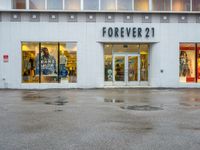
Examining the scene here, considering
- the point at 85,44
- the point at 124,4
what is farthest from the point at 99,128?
the point at 124,4

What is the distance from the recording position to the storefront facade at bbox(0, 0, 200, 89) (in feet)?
88.0

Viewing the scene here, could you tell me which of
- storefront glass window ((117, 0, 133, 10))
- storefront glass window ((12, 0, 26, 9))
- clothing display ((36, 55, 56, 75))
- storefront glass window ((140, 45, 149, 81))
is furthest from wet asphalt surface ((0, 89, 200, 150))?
storefront glass window ((117, 0, 133, 10))

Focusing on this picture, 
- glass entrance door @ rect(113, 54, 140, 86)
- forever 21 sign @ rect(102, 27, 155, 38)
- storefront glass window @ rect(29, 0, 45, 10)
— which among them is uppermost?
storefront glass window @ rect(29, 0, 45, 10)

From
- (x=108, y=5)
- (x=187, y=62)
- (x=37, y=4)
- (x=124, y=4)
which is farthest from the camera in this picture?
(x=187, y=62)

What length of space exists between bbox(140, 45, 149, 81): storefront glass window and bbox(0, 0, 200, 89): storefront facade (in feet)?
1.79

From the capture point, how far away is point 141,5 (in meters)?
27.8

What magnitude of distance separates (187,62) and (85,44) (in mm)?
8129

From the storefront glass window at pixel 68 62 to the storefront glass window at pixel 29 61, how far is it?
1.89m

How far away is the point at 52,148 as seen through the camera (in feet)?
23.1

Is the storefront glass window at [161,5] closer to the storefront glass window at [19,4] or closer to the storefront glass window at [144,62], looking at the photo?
the storefront glass window at [144,62]

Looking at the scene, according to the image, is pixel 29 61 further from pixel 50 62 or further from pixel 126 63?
pixel 126 63

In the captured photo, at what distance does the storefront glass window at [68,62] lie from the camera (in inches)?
1073

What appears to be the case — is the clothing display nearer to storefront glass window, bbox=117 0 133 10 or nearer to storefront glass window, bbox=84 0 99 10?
storefront glass window, bbox=84 0 99 10

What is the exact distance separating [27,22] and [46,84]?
15.8 ft
